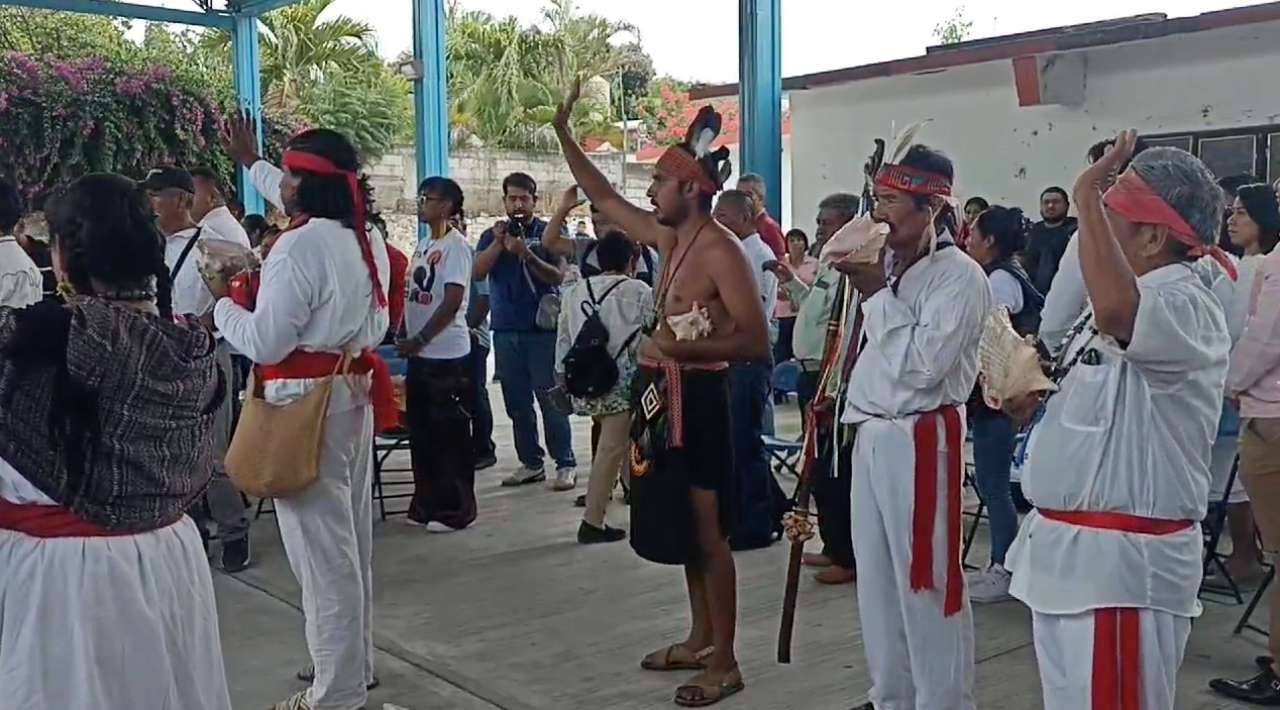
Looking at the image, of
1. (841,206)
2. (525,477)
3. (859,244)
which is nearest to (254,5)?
(525,477)

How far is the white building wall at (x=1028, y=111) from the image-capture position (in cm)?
1007

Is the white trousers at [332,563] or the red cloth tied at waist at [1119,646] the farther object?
the white trousers at [332,563]

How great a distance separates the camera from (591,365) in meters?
5.82

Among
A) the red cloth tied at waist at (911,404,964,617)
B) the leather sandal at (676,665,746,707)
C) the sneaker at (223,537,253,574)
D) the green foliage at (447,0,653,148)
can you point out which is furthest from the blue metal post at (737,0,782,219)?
the green foliage at (447,0,653,148)

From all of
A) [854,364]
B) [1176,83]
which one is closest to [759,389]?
[854,364]

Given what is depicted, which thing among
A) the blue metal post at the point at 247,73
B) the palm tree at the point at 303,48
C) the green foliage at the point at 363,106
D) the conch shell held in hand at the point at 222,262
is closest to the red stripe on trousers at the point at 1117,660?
the conch shell held in hand at the point at 222,262

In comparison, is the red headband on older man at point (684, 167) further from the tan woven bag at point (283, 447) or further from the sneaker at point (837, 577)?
the sneaker at point (837, 577)

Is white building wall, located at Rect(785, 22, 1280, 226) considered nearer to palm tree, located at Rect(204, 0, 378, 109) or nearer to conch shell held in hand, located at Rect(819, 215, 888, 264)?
conch shell held in hand, located at Rect(819, 215, 888, 264)

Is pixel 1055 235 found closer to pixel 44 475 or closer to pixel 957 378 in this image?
pixel 957 378

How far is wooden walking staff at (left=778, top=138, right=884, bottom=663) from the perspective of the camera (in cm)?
371

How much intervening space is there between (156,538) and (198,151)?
38.9ft

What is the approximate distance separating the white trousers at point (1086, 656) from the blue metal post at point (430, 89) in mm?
9490

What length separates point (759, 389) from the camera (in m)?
5.14

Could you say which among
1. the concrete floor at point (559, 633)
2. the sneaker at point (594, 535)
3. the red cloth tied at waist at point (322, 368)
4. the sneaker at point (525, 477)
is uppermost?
the red cloth tied at waist at point (322, 368)
